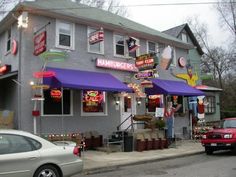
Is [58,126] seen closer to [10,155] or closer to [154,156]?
[154,156]

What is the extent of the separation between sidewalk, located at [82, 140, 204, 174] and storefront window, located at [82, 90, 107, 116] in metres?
2.31

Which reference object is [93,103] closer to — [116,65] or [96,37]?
[116,65]

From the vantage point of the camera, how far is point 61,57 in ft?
49.7

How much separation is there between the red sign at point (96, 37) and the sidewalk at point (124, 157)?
5133 mm

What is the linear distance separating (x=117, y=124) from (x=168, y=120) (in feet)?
8.67

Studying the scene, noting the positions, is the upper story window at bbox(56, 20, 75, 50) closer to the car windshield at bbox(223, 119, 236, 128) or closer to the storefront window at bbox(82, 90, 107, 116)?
the storefront window at bbox(82, 90, 107, 116)

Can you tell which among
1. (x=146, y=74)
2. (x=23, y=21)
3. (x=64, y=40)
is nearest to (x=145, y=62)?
(x=146, y=74)

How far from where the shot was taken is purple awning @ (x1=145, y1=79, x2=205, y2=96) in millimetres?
20766

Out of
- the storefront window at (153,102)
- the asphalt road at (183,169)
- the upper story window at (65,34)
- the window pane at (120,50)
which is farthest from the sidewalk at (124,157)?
the window pane at (120,50)

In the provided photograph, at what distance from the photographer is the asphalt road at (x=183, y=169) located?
38.7 ft

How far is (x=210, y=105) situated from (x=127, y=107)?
12976 millimetres

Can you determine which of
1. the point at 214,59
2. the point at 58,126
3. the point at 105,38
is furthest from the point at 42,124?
the point at 214,59

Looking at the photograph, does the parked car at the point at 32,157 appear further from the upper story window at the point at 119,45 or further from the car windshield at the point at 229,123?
the upper story window at the point at 119,45

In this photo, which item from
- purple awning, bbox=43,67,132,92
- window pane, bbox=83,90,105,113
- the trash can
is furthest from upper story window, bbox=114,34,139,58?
the trash can
